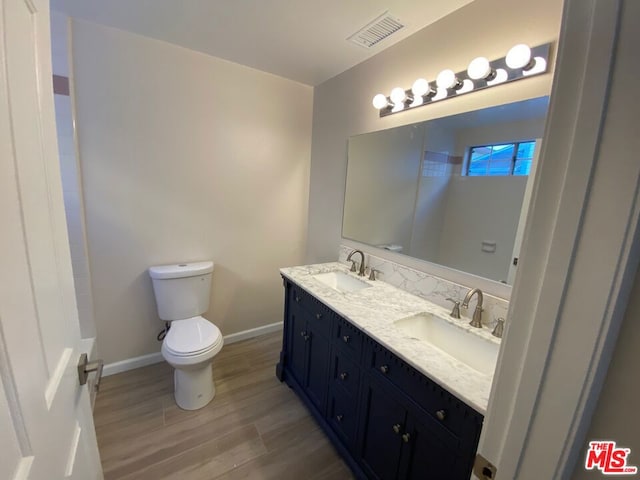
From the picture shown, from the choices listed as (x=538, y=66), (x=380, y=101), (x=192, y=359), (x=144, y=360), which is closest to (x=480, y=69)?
(x=538, y=66)

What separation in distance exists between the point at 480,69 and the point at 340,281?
152 cm

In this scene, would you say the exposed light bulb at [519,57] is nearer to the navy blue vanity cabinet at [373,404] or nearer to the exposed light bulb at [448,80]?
the exposed light bulb at [448,80]

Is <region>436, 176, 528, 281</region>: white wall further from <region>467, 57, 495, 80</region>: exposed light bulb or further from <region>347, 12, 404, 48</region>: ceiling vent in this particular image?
<region>347, 12, 404, 48</region>: ceiling vent

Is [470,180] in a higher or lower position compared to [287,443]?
higher

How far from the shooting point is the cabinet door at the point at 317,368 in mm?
1604

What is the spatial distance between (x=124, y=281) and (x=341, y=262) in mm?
1677

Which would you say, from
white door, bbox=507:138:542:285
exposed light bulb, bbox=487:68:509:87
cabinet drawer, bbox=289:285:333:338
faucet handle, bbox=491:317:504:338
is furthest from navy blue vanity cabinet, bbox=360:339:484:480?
exposed light bulb, bbox=487:68:509:87

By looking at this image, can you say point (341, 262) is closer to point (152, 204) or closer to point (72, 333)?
point (152, 204)

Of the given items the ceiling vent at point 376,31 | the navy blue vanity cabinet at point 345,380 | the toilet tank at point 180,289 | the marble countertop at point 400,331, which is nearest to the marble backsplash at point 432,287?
the marble countertop at point 400,331

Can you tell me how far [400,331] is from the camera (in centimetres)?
122

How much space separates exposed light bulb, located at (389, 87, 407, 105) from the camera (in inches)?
64.7

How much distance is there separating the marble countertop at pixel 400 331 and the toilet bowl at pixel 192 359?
673 millimetres

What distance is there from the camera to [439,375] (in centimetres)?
93

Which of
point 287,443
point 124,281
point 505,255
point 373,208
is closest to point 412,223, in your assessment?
point 373,208
